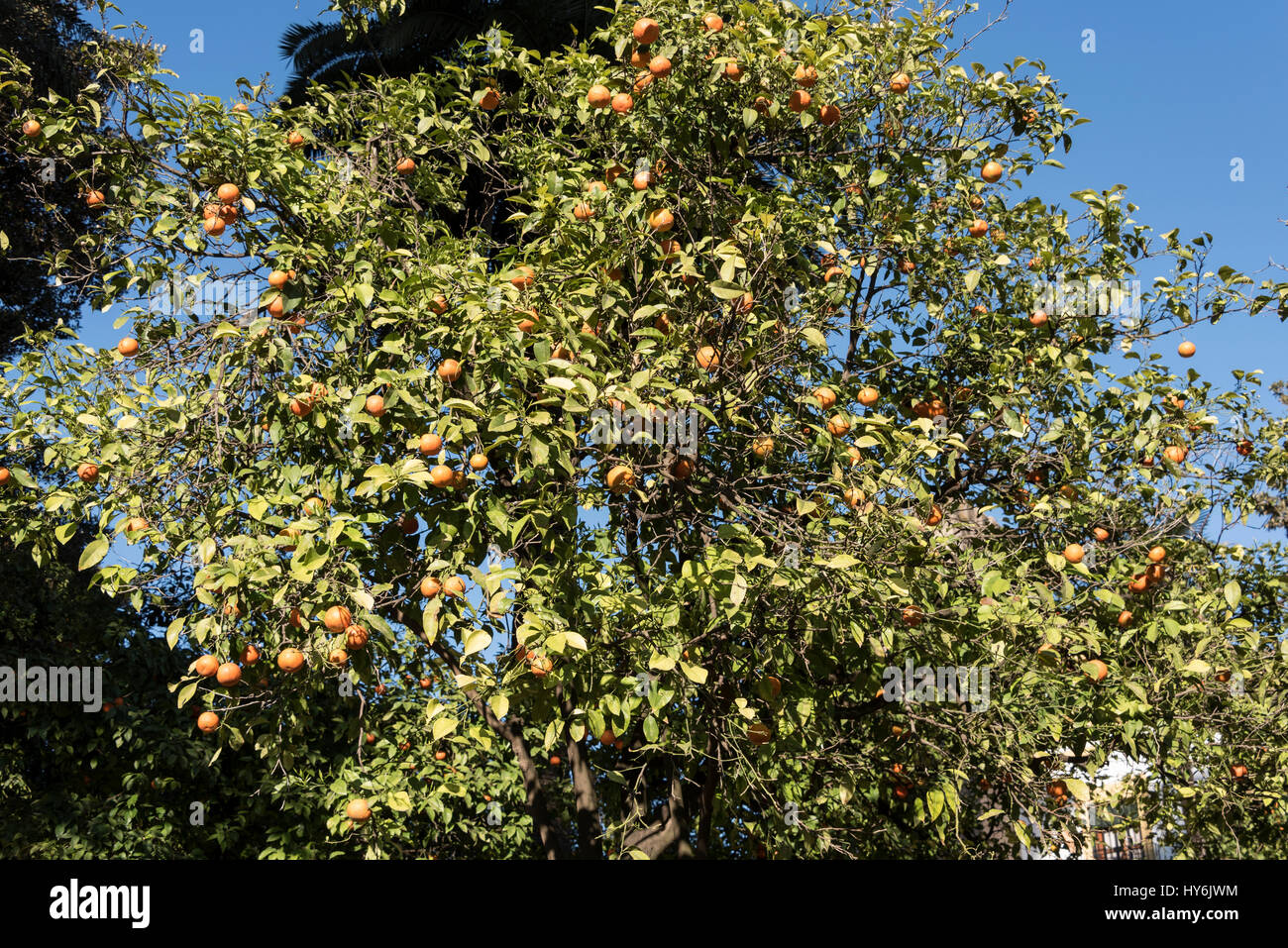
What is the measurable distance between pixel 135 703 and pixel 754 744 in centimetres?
521

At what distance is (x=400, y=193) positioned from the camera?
5219mm

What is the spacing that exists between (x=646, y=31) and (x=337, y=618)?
2.68 metres

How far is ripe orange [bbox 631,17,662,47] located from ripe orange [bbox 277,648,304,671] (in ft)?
9.29

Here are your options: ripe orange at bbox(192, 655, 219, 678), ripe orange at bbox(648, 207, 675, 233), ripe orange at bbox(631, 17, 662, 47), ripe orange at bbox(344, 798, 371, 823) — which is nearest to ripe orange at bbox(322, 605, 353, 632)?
ripe orange at bbox(192, 655, 219, 678)

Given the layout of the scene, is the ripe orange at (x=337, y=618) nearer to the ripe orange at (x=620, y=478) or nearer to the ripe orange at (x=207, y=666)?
the ripe orange at (x=207, y=666)

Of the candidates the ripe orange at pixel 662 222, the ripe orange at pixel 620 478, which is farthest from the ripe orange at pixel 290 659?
the ripe orange at pixel 662 222

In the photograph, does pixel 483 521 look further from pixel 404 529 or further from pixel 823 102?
pixel 823 102

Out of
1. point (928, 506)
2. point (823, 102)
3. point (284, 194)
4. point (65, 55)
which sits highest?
point (65, 55)

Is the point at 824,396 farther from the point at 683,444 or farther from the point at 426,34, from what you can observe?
the point at 426,34

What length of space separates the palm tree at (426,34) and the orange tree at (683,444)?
283 inches

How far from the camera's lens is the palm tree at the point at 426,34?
38.5 ft

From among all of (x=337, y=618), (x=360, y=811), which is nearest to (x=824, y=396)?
(x=337, y=618)

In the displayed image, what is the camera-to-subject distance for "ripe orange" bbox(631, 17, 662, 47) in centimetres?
398
